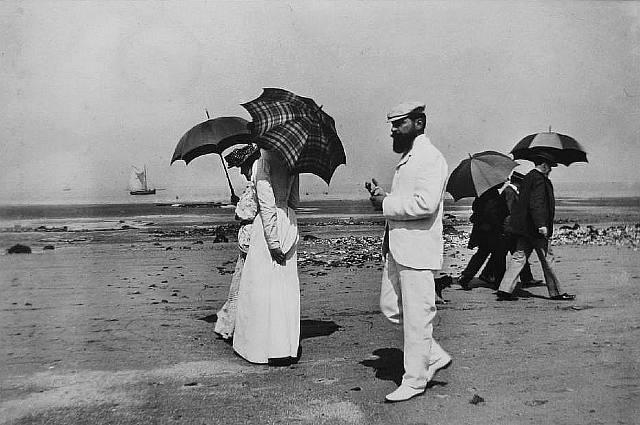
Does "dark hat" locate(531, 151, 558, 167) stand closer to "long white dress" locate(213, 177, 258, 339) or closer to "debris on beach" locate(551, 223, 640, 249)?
"long white dress" locate(213, 177, 258, 339)

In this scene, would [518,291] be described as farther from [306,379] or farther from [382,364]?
[306,379]

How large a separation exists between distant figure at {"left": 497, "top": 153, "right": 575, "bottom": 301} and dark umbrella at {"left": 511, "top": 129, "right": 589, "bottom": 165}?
0.09m

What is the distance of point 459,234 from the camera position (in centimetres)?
1136

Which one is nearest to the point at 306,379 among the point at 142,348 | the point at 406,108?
the point at 142,348

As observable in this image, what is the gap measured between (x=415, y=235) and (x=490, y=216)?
4259 mm

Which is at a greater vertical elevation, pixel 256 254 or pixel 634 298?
pixel 256 254

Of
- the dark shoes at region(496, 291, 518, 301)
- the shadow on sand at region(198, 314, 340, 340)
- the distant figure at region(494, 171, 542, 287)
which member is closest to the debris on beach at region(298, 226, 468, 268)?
the distant figure at region(494, 171, 542, 287)

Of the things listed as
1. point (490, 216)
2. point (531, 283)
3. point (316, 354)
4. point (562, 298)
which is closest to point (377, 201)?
point (316, 354)

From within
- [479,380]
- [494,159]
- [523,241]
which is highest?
[494,159]

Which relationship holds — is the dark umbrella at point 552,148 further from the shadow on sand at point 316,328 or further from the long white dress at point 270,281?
the long white dress at point 270,281

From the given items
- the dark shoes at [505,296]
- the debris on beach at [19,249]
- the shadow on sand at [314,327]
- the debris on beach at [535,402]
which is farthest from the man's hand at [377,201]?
the debris on beach at [19,249]

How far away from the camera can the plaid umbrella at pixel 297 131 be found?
4.48 m

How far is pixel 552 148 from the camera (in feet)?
22.4

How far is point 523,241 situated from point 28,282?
6.30 m
